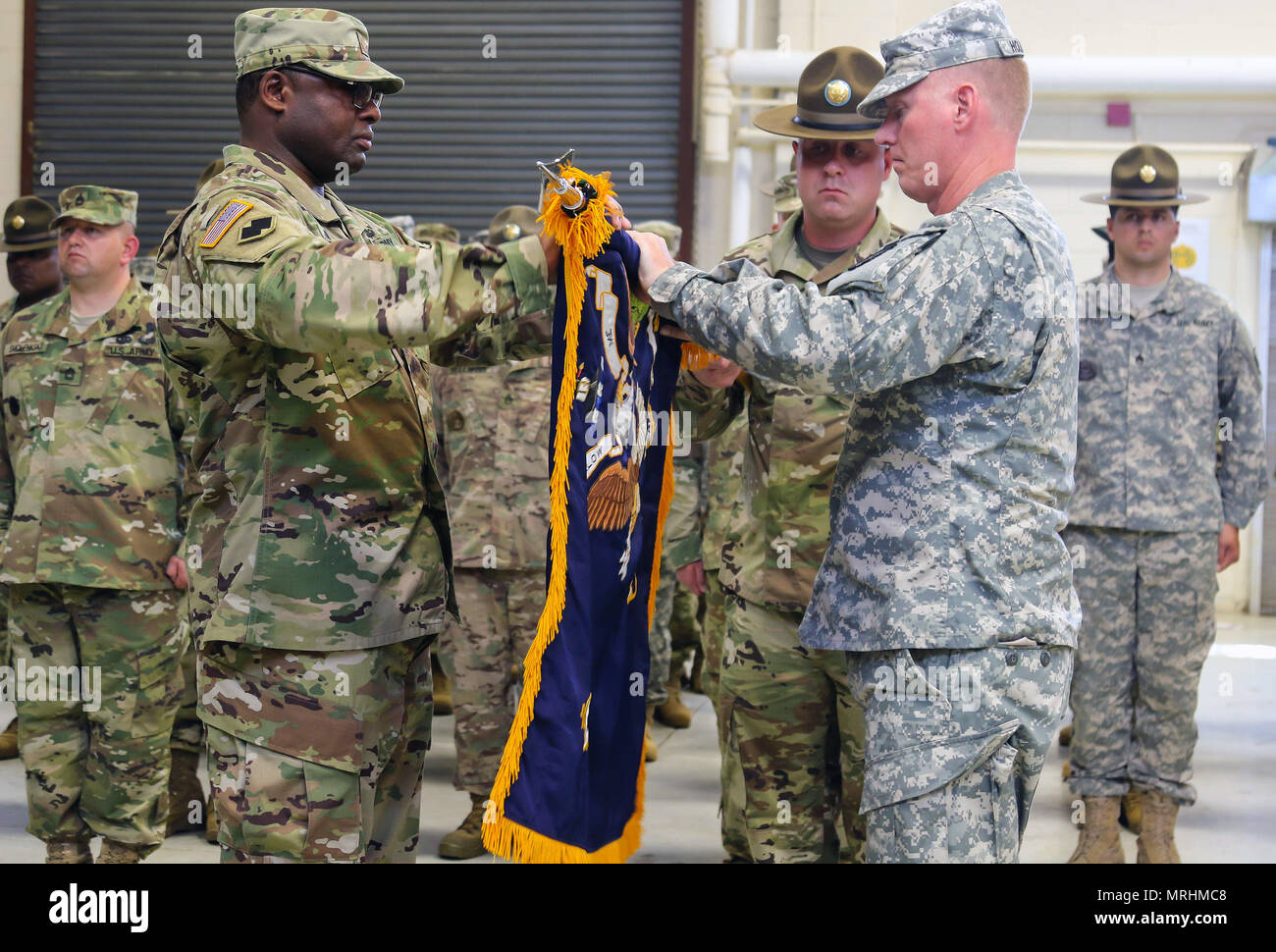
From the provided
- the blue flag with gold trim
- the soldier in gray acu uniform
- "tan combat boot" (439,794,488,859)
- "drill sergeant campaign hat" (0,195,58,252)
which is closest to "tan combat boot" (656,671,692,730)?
"tan combat boot" (439,794,488,859)

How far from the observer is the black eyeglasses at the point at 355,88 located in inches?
93.4

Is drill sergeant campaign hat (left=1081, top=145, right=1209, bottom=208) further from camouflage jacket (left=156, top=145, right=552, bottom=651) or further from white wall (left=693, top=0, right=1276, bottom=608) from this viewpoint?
white wall (left=693, top=0, right=1276, bottom=608)

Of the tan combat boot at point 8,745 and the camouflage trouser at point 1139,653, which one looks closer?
the camouflage trouser at point 1139,653

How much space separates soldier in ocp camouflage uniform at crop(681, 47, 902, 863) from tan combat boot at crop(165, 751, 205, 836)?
2.26 m

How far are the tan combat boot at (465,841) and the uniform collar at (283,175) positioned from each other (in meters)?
2.49

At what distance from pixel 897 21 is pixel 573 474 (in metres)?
7.35

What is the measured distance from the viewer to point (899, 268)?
6.91 ft

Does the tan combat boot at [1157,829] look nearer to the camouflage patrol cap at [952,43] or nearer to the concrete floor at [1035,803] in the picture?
the concrete floor at [1035,803]

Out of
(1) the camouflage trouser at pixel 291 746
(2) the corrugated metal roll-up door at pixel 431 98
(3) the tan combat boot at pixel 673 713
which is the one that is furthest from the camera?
(2) the corrugated metal roll-up door at pixel 431 98

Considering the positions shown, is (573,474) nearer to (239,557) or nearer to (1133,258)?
(239,557)

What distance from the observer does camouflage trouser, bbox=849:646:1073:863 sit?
2127 millimetres

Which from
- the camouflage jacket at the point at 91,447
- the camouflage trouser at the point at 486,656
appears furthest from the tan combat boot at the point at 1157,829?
the camouflage jacket at the point at 91,447

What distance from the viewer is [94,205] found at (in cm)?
407
